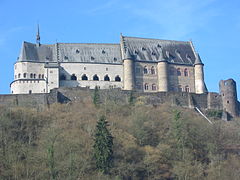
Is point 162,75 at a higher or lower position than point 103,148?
higher

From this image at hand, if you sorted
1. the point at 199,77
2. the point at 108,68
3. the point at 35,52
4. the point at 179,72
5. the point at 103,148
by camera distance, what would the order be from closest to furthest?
the point at 103,148, the point at 35,52, the point at 108,68, the point at 199,77, the point at 179,72

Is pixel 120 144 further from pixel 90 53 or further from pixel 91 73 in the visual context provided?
pixel 90 53

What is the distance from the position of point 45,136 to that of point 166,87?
26.5m

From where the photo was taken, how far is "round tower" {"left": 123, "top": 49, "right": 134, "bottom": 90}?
247 ft

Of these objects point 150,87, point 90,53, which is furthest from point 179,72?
point 90,53

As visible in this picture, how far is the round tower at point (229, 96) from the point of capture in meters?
71.7

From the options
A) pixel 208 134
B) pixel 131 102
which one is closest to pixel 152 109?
pixel 131 102

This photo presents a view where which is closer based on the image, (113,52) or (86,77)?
(86,77)

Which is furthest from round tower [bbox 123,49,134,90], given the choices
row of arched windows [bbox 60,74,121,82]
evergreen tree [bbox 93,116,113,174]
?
evergreen tree [bbox 93,116,113,174]

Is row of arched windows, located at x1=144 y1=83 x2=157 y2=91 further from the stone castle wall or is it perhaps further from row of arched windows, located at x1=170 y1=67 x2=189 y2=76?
the stone castle wall

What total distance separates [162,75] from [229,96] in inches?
356

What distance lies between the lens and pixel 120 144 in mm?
54250

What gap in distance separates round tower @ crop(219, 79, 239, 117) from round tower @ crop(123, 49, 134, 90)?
10.5 meters

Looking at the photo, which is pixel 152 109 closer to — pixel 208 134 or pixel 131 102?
pixel 131 102
